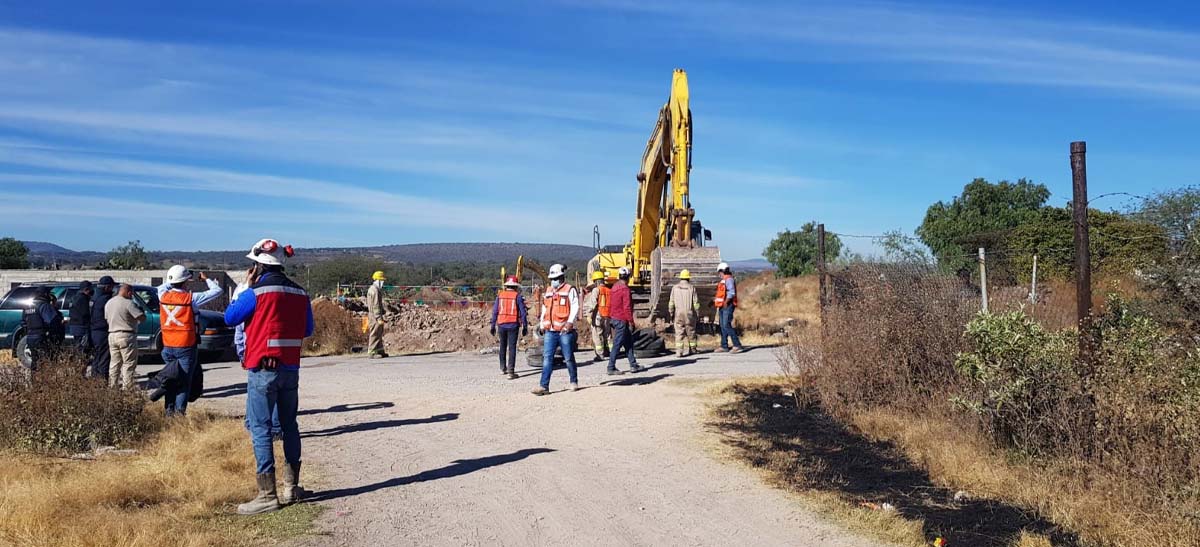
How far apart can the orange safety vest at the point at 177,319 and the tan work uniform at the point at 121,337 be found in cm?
167

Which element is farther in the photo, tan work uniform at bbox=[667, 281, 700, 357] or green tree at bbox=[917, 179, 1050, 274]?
green tree at bbox=[917, 179, 1050, 274]

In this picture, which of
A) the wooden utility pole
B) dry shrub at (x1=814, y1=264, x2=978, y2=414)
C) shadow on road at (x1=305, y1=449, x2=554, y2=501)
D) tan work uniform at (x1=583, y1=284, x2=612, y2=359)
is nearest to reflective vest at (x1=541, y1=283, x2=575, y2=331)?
tan work uniform at (x1=583, y1=284, x2=612, y2=359)

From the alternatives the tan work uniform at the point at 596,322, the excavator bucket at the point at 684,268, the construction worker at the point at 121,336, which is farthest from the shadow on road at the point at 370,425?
the excavator bucket at the point at 684,268

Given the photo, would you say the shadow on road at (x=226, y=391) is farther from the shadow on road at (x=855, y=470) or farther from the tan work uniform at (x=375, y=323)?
the shadow on road at (x=855, y=470)

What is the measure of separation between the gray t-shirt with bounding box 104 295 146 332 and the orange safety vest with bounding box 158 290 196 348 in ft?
5.51

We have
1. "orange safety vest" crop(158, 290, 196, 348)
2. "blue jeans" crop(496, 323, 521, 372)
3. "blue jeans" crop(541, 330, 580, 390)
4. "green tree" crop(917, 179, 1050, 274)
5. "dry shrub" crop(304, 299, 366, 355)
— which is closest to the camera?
"orange safety vest" crop(158, 290, 196, 348)

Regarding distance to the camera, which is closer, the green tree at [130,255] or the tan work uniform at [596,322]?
the tan work uniform at [596,322]

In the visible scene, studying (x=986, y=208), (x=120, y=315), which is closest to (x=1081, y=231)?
(x=120, y=315)

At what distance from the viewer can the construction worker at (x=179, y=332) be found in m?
9.98

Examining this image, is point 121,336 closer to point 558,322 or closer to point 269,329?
point 558,322

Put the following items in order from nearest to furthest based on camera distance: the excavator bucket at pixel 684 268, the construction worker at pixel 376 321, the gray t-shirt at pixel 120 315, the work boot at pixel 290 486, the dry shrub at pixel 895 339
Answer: the work boot at pixel 290 486 < the dry shrub at pixel 895 339 < the gray t-shirt at pixel 120 315 < the construction worker at pixel 376 321 < the excavator bucket at pixel 684 268

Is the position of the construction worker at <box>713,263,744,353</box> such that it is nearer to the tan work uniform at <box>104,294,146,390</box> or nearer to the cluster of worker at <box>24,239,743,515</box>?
the cluster of worker at <box>24,239,743,515</box>

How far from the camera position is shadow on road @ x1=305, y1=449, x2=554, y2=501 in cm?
748

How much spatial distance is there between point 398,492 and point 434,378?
25.9 feet
